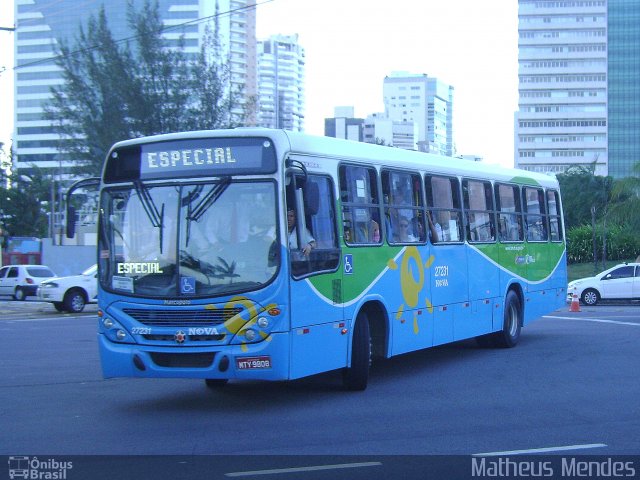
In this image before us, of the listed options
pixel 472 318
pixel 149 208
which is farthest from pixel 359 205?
pixel 472 318

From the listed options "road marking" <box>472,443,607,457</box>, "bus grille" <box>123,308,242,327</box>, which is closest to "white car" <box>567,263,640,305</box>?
"bus grille" <box>123,308,242,327</box>

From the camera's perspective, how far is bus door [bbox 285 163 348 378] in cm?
1012

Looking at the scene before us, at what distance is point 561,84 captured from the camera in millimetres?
137750

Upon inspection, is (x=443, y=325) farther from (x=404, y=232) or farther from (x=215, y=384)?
(x=215, y=384)

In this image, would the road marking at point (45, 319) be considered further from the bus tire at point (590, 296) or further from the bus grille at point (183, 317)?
the bus grille at point (183, 317)

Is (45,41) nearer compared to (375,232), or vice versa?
(375,232)

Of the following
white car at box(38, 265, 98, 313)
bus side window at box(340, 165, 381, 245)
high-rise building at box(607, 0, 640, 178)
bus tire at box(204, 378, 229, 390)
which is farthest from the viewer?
high-rise building at box(607, 0, 640, 178)

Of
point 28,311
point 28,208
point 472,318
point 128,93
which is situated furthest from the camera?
point 28,208

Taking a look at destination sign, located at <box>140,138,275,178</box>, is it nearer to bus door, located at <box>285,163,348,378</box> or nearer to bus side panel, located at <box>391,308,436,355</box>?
bus door, located at <box>285,163,348,378</box>

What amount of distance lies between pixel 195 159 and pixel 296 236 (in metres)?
1.42

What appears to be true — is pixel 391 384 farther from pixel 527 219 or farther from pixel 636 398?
pixel 527 219

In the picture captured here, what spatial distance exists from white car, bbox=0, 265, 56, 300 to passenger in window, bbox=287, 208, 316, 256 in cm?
3422
